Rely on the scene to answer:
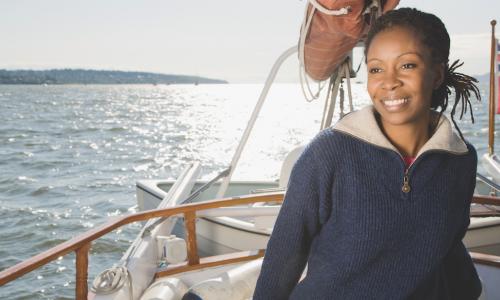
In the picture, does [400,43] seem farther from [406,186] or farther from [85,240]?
[85,240]

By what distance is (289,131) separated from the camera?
31.7m

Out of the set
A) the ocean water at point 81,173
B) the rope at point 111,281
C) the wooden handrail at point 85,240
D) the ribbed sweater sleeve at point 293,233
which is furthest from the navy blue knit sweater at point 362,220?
the ocean water at point 81,173

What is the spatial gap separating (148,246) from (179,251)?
194mm

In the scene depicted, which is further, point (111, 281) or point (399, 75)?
point (111, 281)

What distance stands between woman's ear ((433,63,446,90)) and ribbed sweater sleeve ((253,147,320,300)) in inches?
18.4

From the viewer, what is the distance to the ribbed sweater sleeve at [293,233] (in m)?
1.50

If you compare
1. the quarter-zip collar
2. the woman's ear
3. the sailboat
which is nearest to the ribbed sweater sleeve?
the quarter-zip collar

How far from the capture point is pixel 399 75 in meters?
1.53

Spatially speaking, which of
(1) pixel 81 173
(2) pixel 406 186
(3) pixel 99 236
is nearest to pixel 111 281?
(3) pixel 99 236

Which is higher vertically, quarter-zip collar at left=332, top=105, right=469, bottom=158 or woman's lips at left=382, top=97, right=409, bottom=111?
woman's lips at left=382, top=97, right=409, bottom=111

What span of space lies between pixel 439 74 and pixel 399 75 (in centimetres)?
19

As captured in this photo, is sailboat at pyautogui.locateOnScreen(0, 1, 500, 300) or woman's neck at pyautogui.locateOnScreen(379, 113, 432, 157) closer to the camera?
woman's neck at pyautogui.locateOnScreen(379, 113, 432, 157)

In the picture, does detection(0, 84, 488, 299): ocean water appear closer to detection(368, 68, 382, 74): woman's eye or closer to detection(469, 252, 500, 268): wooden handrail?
detection(469, 252, 500, 268): wooden handrail

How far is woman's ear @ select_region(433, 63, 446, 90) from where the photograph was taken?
1.61 m
